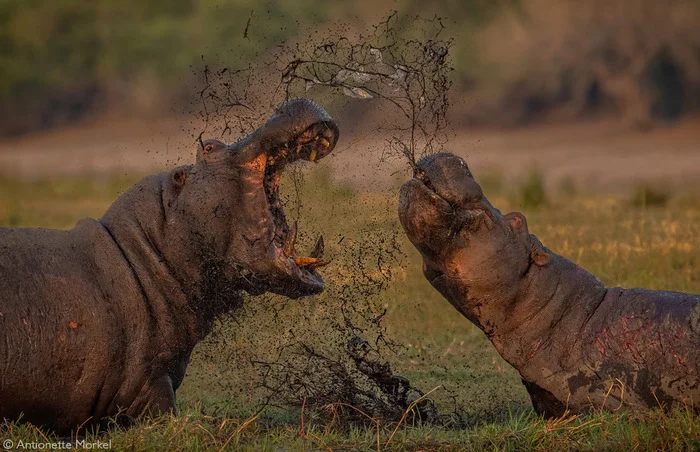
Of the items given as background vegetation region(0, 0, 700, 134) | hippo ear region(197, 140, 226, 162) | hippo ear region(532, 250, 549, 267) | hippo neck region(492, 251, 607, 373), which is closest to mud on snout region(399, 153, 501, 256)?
hippo ear region(532, 250, 549, 267)

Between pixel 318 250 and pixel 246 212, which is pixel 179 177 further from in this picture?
pixel 318 250

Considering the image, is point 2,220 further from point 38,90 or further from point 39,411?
point 38,90

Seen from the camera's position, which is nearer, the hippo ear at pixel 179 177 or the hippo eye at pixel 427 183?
the hippo eye at pixel 427 183

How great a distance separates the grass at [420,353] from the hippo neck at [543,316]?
404 mm

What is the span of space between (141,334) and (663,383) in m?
2.75

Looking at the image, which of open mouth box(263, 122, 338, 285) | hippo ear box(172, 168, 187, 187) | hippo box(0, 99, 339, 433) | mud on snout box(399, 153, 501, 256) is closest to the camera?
hippo box(0, 99, 339, 433)

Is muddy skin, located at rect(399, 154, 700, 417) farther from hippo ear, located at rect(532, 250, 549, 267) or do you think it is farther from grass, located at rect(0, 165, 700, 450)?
grass, located at rect(0, 165, 700, 450)

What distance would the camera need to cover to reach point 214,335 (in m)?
7.06

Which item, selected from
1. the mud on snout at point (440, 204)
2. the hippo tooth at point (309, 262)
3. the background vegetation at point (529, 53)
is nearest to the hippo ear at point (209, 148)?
the hippo tooth at point (309, 262)

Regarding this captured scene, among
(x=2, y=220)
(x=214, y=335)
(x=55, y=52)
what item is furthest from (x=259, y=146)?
(x=55, y=52)

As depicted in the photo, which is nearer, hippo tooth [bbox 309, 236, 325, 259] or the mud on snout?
the mud on snout

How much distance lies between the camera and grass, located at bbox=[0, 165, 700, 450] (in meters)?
5.92

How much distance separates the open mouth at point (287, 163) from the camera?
6.75 m

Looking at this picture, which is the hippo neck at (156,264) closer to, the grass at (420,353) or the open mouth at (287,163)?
the grass at (420,353)
